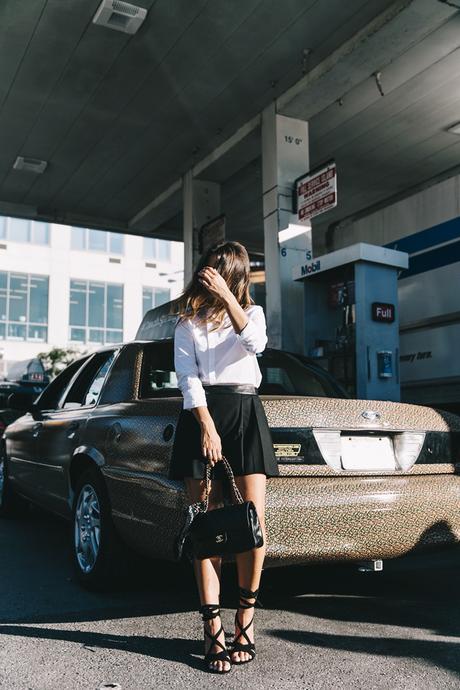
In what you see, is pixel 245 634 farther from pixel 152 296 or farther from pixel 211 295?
pixel 152 296

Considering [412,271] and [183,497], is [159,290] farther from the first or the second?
[183,497]

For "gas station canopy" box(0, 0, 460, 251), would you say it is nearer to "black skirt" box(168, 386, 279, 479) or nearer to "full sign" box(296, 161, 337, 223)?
"full sign" box(296, 161, 337, 223)

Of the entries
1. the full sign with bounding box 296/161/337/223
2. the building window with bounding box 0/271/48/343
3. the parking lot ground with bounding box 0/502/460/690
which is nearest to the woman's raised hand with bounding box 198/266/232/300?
the parking lot ground with bounding box 0/502/460/690

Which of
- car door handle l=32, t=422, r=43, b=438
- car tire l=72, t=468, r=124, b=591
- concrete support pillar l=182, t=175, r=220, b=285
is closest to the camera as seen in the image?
car tire l=72, t=468, r=124, b=591

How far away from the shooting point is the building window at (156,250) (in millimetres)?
39781

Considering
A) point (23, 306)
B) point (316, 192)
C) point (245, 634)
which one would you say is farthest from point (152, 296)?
point (245, 634)

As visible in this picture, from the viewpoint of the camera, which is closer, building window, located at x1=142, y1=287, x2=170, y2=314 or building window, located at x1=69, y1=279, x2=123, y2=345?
building window, located at x1=69, y1=279, x2=123, y2=345

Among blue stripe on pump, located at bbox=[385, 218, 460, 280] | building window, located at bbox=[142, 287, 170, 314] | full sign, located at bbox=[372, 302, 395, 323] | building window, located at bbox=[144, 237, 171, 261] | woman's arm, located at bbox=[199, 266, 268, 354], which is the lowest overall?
woman's arm, located at bbox=[199, 266, 268, 354]

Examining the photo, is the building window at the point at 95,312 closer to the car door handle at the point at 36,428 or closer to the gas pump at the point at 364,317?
the gas pump at the point at 364,317

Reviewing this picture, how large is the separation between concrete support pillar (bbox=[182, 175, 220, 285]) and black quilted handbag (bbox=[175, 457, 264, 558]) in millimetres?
10971

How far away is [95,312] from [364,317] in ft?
101

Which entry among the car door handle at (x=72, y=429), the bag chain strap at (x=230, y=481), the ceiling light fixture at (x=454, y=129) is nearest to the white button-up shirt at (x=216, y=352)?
the bag chain strap at (x=230, y=481)

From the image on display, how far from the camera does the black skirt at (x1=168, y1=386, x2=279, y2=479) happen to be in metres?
2.93

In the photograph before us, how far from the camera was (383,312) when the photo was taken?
342 inches
